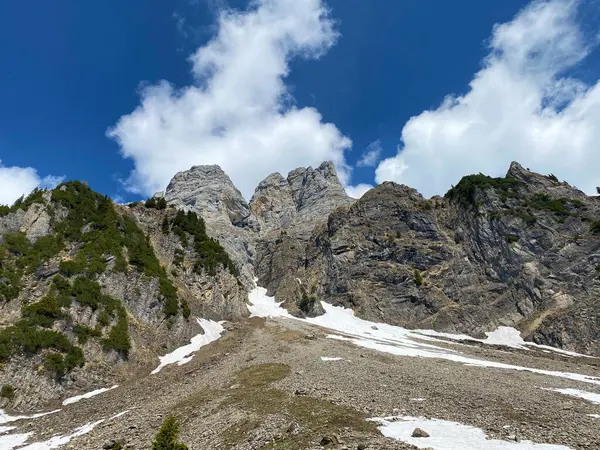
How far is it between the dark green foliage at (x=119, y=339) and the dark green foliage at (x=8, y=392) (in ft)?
34.5

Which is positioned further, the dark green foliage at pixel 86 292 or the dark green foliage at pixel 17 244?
the dark green foliage at pixel 17 244

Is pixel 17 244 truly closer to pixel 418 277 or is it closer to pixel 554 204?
pixel 418 277

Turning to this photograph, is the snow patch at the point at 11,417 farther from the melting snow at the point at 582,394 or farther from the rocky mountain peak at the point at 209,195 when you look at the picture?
the rocky mountain peak at the point at 209,195

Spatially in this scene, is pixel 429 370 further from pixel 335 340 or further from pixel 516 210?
pixel 516 210

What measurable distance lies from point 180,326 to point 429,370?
122ft

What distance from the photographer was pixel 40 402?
35.4 metres

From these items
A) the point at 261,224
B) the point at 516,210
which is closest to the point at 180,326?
the point at 516,210

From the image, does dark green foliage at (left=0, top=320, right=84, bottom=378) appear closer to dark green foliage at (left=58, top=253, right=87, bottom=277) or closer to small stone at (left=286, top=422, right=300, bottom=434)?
dark green foliage at (left=58, top=253, right=87, bottom=277)

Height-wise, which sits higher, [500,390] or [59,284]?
[59,284]

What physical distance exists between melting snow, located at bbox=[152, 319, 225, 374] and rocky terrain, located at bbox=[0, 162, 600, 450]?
0.89 metres

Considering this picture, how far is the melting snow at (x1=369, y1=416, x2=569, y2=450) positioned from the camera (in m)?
14.9

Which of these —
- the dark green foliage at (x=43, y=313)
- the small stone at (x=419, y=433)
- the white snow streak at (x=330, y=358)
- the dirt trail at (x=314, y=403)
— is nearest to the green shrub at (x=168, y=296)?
the dirt trail at (x=314, y=403)

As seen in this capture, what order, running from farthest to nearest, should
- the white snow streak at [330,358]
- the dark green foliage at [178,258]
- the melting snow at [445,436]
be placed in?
the dark green foliage at [178,258]
the white snow streak at [330,358]
the melting snow at [445,436]

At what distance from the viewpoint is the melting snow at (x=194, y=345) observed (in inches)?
1955
